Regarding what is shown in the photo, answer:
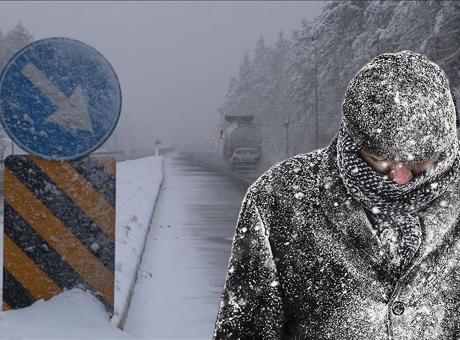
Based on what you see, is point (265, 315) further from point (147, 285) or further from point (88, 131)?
point (147, 285)

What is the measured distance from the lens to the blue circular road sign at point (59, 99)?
15.3ft

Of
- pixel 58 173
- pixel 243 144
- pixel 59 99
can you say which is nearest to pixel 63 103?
pixel 59 99

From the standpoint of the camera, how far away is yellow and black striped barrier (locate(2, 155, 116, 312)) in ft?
15.9

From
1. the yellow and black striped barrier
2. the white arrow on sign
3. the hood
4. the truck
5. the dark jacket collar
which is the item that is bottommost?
the truck

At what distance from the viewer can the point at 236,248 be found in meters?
1.79

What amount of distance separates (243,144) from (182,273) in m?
36.6

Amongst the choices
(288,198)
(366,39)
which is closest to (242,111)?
(366,39)

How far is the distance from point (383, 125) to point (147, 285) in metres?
6.37

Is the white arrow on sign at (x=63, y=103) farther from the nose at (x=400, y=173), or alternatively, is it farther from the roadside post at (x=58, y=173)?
the nose at (x=400, y=173)

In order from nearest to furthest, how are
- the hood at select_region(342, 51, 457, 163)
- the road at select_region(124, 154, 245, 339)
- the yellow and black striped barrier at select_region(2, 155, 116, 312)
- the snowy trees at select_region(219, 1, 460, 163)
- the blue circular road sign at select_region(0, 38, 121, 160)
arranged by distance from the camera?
the hood at select_region(342, 51, 457, 163) → the blue circular road sign at select_region(0, 38, 121, 160) → the yellow and black striped barrier at select_region(2, 155, 116, 312) → the road at select_region(124, 154, 245, 339) → the snowy trees at select_region(219, 1, 460, 163)

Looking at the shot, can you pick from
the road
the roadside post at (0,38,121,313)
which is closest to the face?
the roadside post at (0,38,121,313)

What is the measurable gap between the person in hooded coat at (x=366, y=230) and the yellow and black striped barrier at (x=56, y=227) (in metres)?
3.34

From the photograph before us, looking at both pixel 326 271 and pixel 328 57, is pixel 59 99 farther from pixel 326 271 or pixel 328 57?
pixel 328 57

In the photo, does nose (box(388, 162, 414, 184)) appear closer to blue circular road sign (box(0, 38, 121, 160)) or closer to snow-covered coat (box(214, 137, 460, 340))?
snow-covered coat (box(214, 137, 460, 340))
